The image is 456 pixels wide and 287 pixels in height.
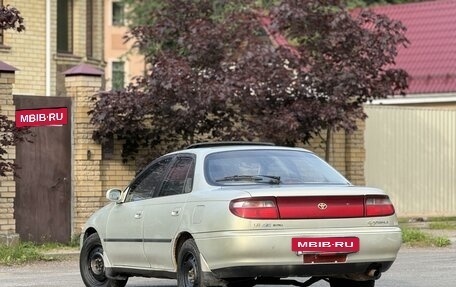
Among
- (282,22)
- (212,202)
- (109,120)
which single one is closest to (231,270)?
(212,202)


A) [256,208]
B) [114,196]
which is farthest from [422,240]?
[256,208]

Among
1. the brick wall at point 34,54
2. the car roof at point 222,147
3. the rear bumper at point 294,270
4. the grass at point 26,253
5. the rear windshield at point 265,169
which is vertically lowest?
the grass at point 26,253

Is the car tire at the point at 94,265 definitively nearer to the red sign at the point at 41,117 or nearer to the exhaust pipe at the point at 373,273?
the exhaust pipe at the point at 373,273

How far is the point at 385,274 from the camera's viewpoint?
15.2m

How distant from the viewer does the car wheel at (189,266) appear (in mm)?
11547

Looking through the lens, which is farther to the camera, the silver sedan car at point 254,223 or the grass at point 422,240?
the grass at point 422,240

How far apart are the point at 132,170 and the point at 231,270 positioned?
34.1 ft

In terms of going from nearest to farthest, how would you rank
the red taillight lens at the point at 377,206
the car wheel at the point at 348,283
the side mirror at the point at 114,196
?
1. the red taillight lens at the point at 377,206
2. the car wheel at the point at 348,283
3. the side mirror at the point at 114,196

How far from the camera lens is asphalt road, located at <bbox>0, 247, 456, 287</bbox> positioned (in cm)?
1427

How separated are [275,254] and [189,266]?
1051 mm

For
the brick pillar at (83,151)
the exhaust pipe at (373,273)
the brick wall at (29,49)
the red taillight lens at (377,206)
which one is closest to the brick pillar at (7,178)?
the brick pillar at (83,151)

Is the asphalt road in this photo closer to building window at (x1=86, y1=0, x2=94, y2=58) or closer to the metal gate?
the metal gate

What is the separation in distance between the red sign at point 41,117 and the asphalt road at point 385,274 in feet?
6.63

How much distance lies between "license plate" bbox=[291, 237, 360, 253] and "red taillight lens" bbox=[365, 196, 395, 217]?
0.35 metres
